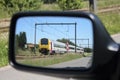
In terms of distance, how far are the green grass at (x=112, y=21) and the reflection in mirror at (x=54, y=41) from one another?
19378mm

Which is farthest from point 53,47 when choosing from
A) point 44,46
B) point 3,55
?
point 3,55

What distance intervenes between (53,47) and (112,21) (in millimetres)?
24775

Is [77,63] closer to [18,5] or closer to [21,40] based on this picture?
[21,40]

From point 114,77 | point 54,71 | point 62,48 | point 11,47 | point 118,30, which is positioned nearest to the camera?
point 114,77

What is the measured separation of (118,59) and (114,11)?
31.0 m

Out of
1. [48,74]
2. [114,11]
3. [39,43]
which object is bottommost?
[48,74]

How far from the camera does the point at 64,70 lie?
2.21 m

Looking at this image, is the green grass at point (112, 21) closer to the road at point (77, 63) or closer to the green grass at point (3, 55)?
the green grass at point (3, 55)

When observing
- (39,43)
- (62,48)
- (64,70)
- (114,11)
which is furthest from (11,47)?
(114,11)

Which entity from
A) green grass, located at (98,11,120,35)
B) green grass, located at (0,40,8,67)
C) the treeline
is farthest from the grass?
the treeline

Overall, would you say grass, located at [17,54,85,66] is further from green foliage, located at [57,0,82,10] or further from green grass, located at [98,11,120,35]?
green foliage, located at [57,0,82,10]

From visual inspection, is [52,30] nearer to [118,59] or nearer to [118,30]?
[118,59]

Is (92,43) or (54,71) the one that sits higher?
(92,43)

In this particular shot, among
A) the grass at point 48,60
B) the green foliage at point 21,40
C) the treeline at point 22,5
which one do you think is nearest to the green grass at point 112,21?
the treeline at point 22,5
